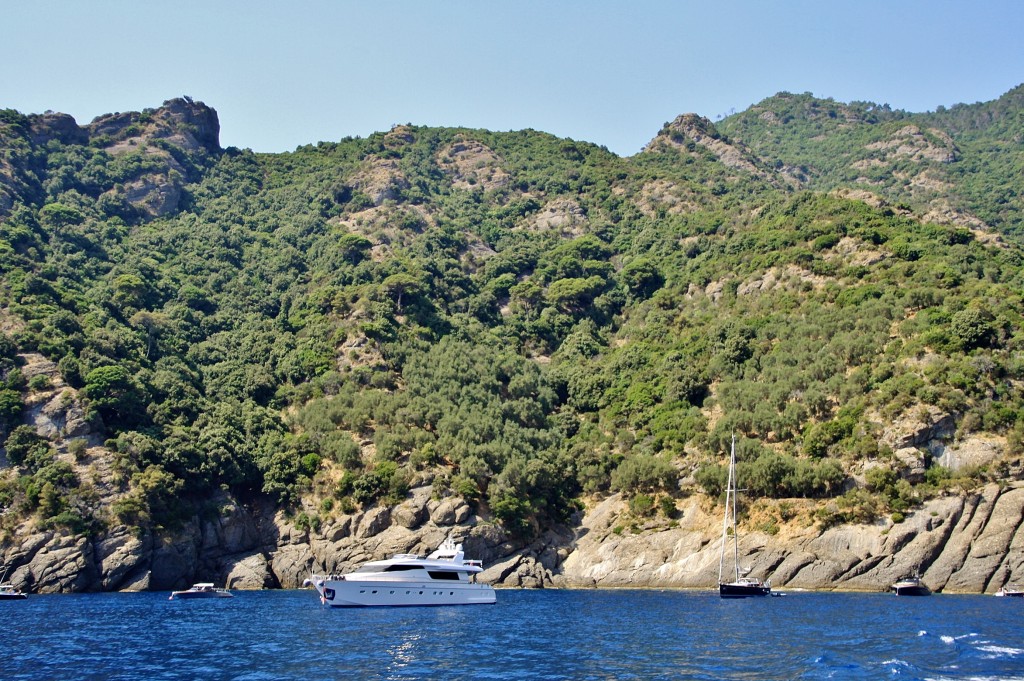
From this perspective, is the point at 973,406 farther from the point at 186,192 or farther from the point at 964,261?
the point at 186,192

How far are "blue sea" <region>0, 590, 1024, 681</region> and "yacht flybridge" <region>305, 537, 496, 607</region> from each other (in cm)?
146

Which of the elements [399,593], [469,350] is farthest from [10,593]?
[469,350]

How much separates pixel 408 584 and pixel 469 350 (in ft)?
194

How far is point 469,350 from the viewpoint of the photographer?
126000 millimetres

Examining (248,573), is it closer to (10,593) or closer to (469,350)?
(10,593)

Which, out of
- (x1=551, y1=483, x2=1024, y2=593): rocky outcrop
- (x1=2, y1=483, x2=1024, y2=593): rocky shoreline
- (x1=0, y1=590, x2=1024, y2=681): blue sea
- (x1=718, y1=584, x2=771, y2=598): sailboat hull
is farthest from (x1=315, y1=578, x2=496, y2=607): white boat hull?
(x1=551, y1=483, x2=1024, y2=593): rocky outcrop

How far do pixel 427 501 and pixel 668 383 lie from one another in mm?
37087

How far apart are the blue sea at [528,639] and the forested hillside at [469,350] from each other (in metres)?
20.0

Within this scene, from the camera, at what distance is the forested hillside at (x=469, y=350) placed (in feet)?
287

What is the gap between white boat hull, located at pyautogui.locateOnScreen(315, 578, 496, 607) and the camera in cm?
6750

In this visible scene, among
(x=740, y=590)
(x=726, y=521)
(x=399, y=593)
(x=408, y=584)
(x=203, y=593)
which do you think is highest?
(x=726, y=521)

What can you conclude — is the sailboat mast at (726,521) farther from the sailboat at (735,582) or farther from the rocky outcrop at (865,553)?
the rocky outcrop at (865,553)

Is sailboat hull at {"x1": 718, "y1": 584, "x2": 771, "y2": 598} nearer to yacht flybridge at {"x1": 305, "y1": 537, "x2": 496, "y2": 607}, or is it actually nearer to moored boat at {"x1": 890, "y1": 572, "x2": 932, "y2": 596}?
moored boat at {"x1": 890, "y1": 572, "x2": 932, "y2": 596}

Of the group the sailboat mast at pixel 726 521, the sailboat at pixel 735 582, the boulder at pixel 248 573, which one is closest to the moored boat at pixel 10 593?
the boulder at pixel 248 573
